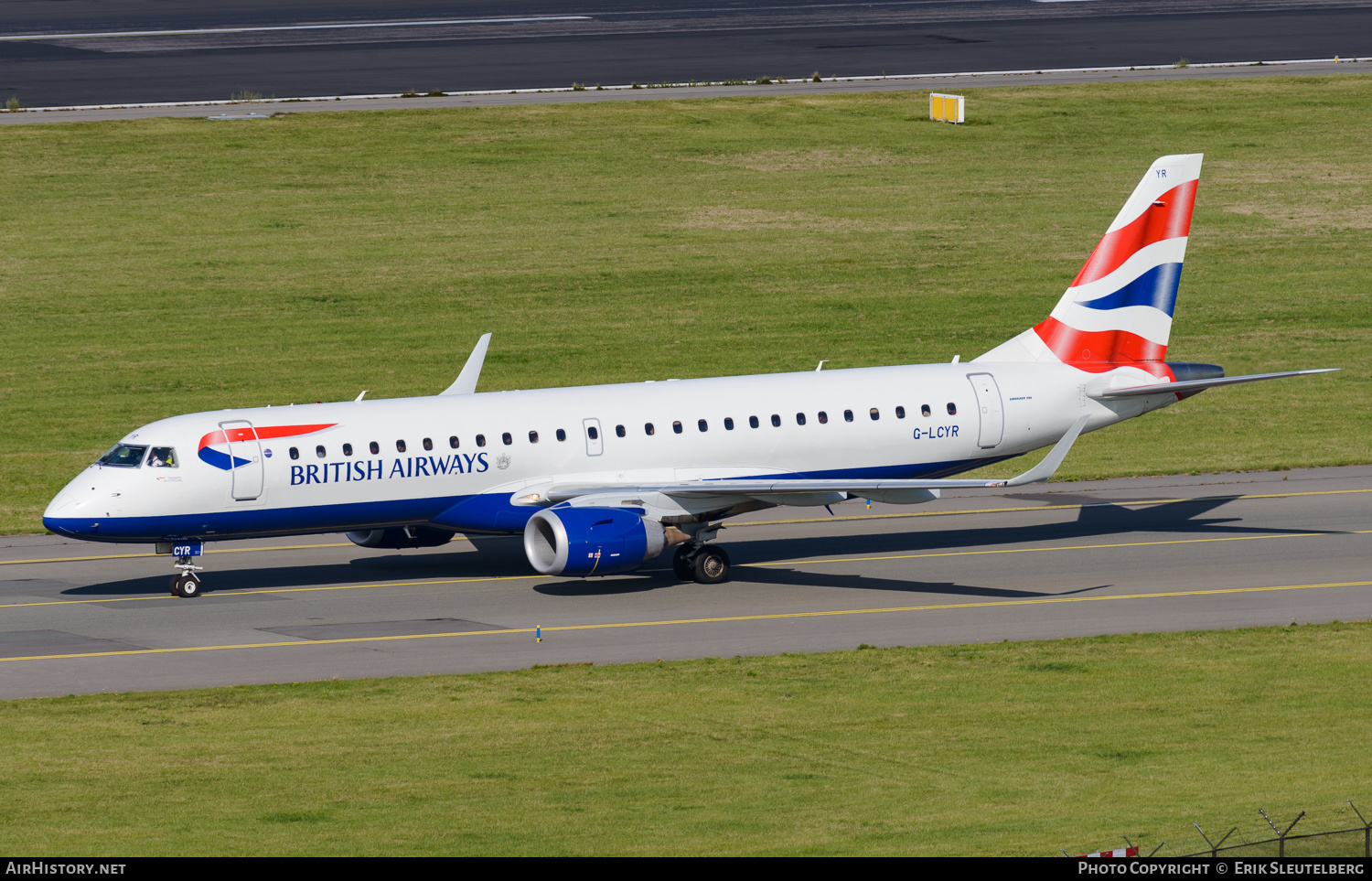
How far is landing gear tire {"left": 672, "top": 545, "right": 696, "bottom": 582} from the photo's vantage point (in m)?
39.6

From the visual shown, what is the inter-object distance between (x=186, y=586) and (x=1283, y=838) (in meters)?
26.9

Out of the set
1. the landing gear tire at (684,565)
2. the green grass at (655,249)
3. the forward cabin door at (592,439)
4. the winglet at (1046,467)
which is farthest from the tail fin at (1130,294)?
the forward cabin door at (592,439)

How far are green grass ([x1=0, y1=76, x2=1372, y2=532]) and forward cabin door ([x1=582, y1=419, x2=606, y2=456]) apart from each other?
16.2 meters

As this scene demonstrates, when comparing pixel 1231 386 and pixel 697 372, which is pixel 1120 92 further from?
pixel 697 372

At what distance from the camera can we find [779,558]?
4219 centimetres

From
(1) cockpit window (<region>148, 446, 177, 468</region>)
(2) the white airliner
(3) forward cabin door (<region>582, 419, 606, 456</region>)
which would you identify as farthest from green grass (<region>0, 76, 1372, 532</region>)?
(3) forward cabin door (<region>582, 419, 606, 456</region>)

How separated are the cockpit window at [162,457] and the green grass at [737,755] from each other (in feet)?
24.5

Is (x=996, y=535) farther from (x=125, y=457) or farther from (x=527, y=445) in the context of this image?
(x=125, y=457)

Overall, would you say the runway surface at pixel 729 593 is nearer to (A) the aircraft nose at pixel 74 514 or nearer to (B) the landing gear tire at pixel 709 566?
(B) the landing gear tire at pixel 709 566

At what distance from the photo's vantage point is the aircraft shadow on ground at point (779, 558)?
129 ft

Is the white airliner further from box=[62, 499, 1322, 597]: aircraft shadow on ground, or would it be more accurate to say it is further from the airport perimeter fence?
the airport perimeter fence

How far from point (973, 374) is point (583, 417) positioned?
9.32 metres

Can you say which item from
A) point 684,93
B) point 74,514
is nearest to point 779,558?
point 74,514
